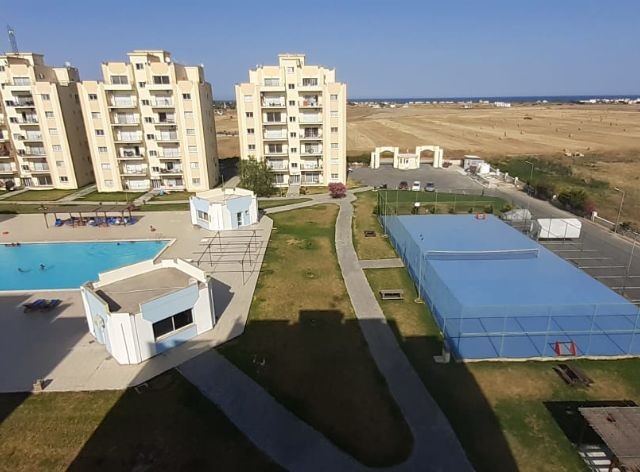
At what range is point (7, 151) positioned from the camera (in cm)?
6116

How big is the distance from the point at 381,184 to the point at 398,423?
49.7m

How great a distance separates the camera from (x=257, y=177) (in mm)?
56000

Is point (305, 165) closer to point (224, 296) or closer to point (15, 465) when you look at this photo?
point (224, 296)

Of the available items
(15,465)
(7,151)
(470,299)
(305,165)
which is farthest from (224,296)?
(7,151)

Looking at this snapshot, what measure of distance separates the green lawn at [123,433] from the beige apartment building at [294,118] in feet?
150

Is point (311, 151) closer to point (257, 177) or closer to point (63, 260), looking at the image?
point (257, 177)

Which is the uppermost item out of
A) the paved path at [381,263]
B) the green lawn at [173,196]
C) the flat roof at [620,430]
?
the flat roof at [620,430]

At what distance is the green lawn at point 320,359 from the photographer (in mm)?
16250

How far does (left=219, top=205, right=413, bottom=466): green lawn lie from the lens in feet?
53.3

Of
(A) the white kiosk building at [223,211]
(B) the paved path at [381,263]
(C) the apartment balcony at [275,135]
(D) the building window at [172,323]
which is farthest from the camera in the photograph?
(C) the apartment balcony at [275,135]

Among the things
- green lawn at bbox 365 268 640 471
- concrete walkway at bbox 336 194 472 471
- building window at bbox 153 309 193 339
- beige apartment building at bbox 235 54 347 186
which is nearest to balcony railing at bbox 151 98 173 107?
beige apartment building at bbox 235 54 347 186

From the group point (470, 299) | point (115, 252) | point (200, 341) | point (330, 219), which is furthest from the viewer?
point (330, 219)

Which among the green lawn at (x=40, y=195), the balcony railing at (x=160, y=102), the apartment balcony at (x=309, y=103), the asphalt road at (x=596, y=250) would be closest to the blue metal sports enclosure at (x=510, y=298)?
the asphalt road at (x=596, y=250)

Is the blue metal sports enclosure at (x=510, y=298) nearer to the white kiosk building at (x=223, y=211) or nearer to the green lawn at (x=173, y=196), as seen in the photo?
the white kiosk building at (x=223, y=211)
